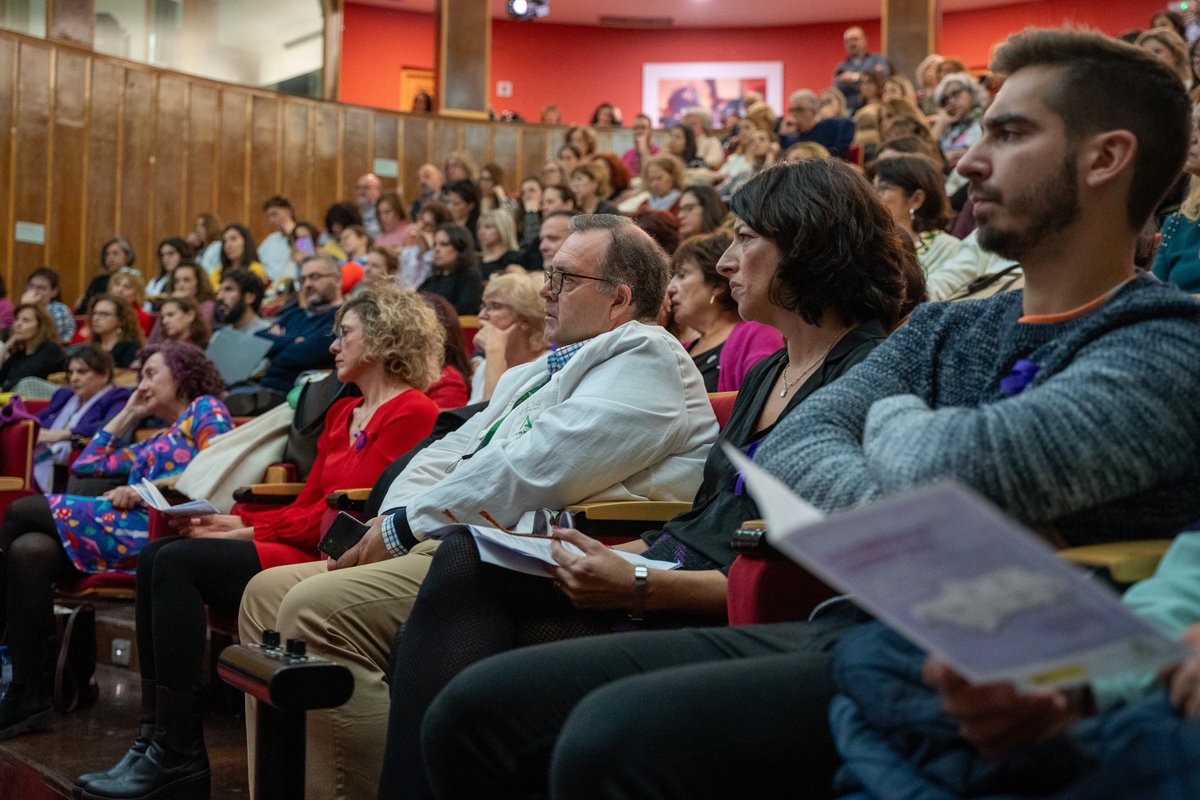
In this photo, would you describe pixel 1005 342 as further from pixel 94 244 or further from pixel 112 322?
pixel 94 244

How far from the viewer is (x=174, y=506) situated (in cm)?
291

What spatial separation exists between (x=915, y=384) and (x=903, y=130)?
13.5 feet

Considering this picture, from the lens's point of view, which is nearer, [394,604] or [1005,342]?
[1005,342]

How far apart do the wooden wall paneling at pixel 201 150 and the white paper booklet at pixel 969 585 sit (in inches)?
387

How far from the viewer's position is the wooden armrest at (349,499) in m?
2.67

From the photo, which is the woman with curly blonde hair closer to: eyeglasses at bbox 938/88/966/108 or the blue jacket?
the blue jacket

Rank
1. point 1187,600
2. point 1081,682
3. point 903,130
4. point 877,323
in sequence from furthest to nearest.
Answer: point 903,130 → point 877,323 → point 1187,600 → point 1081,682

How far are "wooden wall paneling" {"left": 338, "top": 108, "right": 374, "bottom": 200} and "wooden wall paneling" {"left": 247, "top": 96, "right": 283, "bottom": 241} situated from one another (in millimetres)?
652

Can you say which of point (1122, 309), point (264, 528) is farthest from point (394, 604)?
point (1122, 309)

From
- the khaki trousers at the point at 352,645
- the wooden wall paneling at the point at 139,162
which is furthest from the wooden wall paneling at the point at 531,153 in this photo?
the khaki trousers at the point at 352,645

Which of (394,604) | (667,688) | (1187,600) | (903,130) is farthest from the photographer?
(903,130)

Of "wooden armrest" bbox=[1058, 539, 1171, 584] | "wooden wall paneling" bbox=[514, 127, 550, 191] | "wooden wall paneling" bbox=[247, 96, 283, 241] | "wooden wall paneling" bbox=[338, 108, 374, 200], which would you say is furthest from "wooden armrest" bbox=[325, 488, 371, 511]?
"wooden wall paneling" bbox=[514, 127, 550, 191]

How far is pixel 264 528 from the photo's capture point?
2.88 metres

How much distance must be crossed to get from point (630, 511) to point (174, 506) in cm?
137
